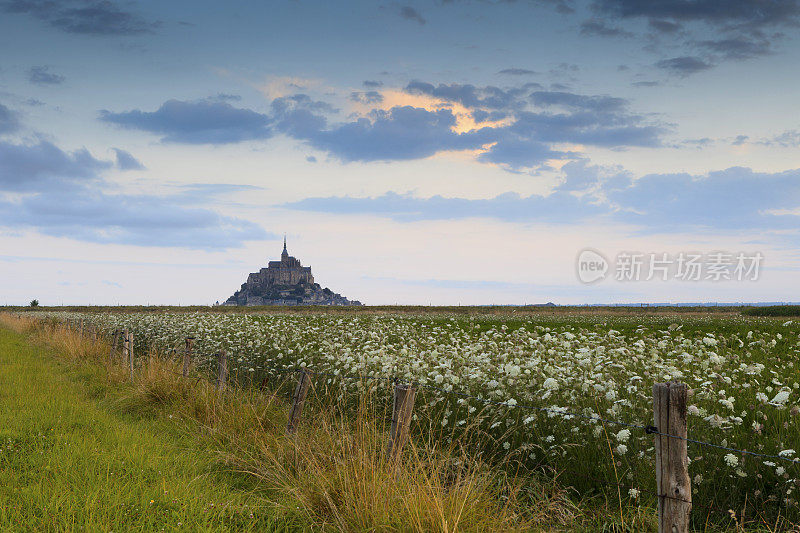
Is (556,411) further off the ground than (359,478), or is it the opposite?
(556,411)

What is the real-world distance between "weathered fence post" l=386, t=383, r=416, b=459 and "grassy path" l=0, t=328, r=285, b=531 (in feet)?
4.60

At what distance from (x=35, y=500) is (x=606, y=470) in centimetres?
674

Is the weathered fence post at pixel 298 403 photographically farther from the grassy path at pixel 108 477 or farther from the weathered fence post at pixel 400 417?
the weathered fence post at pixel 400 417

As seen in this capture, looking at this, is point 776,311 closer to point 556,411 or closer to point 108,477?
point 556,411

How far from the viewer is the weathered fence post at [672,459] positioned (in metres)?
4.27

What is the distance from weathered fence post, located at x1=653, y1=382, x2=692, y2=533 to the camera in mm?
4266

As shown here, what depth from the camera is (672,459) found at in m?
4.28

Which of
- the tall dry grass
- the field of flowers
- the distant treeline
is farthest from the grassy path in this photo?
the distant treeline

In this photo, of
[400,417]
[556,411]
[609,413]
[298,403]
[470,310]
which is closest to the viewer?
[400,417]

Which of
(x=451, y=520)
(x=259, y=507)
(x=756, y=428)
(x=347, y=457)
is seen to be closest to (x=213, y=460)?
(x=259, y=507)

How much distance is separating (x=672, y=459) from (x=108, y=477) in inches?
247

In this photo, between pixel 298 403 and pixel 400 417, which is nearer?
pixel 400 417

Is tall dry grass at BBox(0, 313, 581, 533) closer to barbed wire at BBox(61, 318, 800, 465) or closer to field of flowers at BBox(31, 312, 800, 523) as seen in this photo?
field of flowers at BBox(31, 312, 800, 523)

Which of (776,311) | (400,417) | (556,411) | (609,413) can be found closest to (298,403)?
(400,417)
